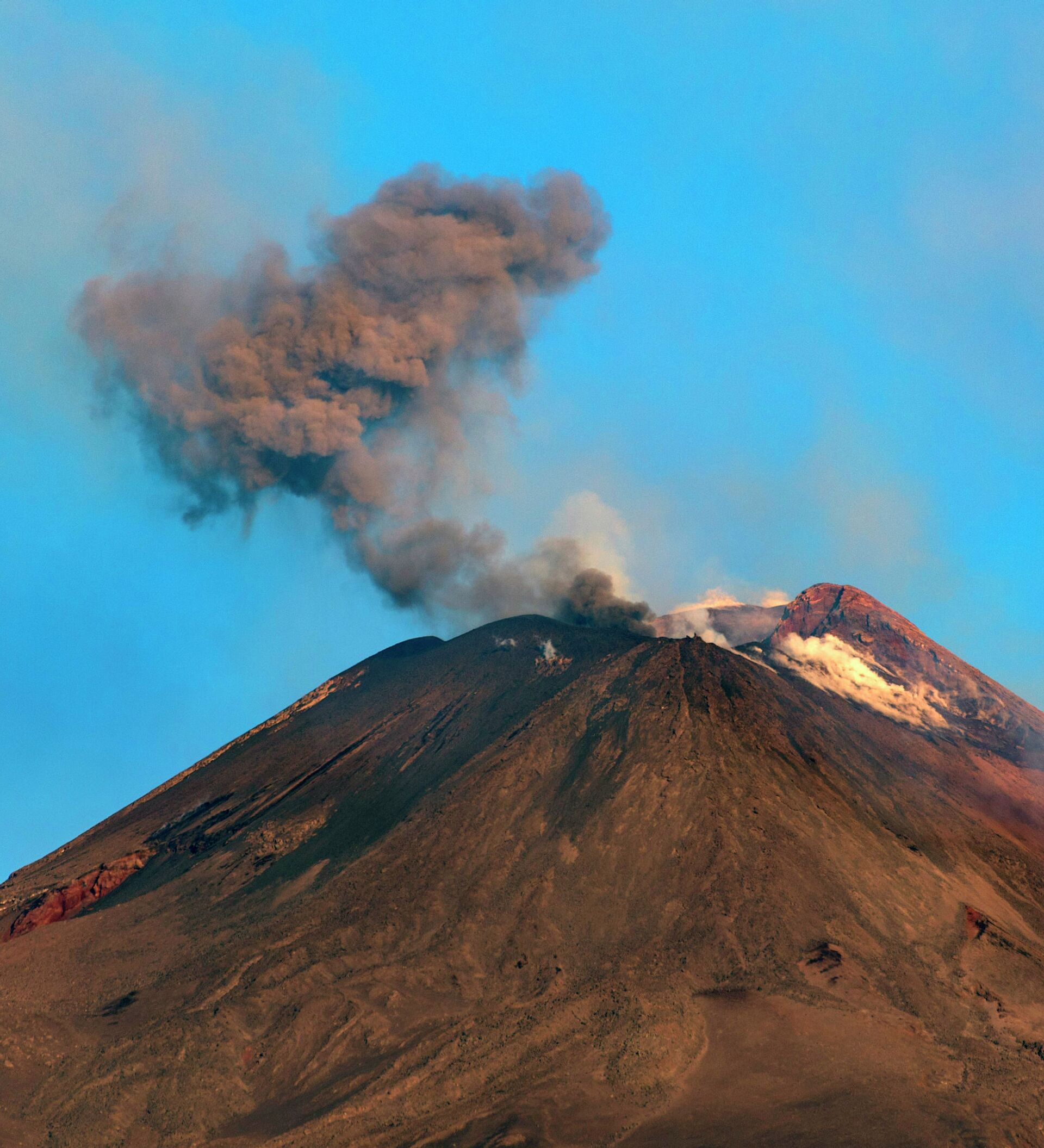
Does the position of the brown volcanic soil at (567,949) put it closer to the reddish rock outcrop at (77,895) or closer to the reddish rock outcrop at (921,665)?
the reddish rock outcrop at (77,895)

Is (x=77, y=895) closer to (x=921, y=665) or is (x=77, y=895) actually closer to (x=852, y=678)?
(x=852, y=678)

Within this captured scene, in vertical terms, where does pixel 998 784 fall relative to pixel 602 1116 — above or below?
above

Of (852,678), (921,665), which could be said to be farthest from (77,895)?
(921,665)

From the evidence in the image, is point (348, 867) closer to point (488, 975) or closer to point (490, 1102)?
point (488, 975)

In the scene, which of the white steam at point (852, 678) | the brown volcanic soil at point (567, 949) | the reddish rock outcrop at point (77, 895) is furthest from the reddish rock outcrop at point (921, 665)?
the reddish rock outcrop at point (77, 895)

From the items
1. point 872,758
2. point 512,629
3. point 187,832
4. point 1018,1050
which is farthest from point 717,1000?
point 512,629

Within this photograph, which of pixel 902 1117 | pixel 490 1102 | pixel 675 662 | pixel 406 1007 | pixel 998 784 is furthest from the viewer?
pixel 998 784
